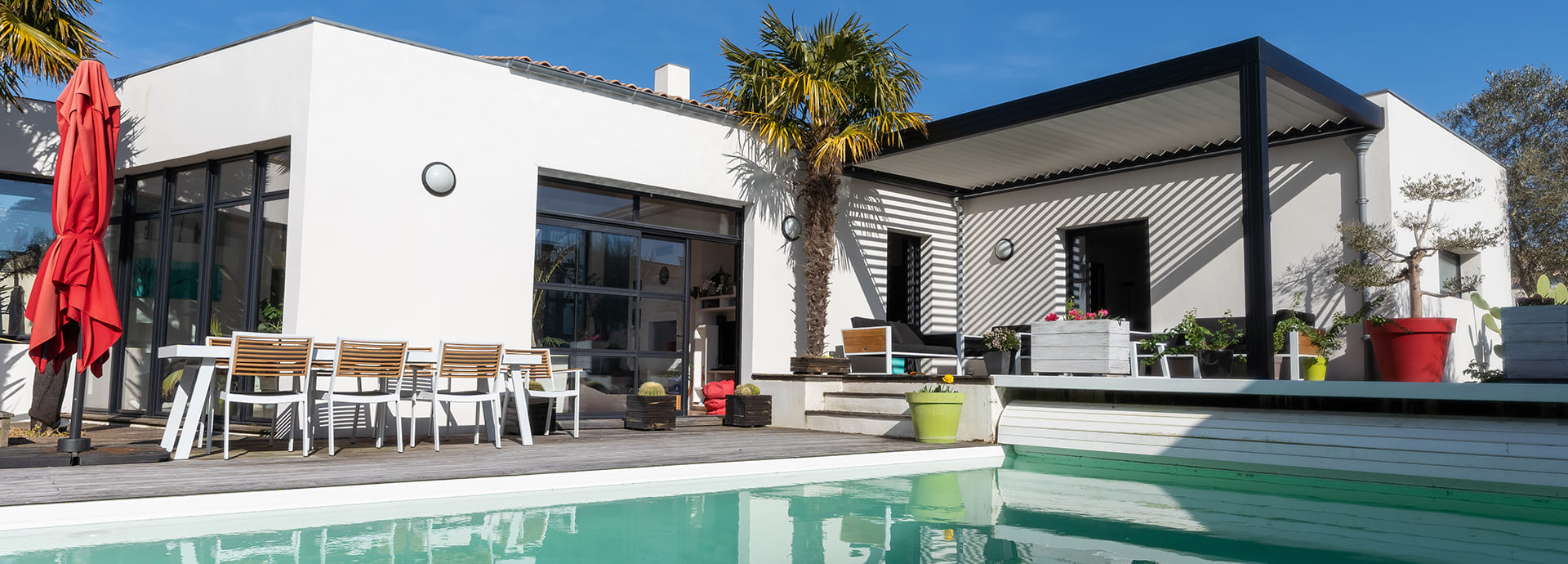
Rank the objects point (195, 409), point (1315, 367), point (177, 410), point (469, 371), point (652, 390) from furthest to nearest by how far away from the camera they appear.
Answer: point (652, 390) < point (1315, 367) < point (469, 371) < point (177, 410) < point (195, 409)

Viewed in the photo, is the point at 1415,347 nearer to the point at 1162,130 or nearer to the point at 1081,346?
the point at 1081,346

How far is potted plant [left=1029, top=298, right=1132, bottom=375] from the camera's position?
7.09 meters

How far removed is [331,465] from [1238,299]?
8.28 m

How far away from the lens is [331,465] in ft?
16.2

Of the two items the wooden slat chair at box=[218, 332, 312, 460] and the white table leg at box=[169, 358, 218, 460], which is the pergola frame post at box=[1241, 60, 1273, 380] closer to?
the wooden slat chair at box=[218, 332, 312, 460]

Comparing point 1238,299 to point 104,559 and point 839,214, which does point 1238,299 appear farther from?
point 104,559

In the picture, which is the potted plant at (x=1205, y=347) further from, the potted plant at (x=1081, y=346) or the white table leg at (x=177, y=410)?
the white table leg at (x=177, y=410)

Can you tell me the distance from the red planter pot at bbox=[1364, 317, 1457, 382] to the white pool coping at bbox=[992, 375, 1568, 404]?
1.85 m

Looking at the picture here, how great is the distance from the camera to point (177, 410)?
5574mm

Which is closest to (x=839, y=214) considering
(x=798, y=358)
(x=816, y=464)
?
(x=798, y=358)

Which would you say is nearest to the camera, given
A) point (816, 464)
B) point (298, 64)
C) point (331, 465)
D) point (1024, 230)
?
point (331, 465)

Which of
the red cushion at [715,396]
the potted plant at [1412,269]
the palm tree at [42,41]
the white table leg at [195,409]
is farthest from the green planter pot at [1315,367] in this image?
the palm tree at [42,41]

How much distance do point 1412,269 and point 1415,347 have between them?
2.81ft

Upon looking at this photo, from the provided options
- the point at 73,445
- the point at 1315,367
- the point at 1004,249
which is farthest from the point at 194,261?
the point at 1315,367
